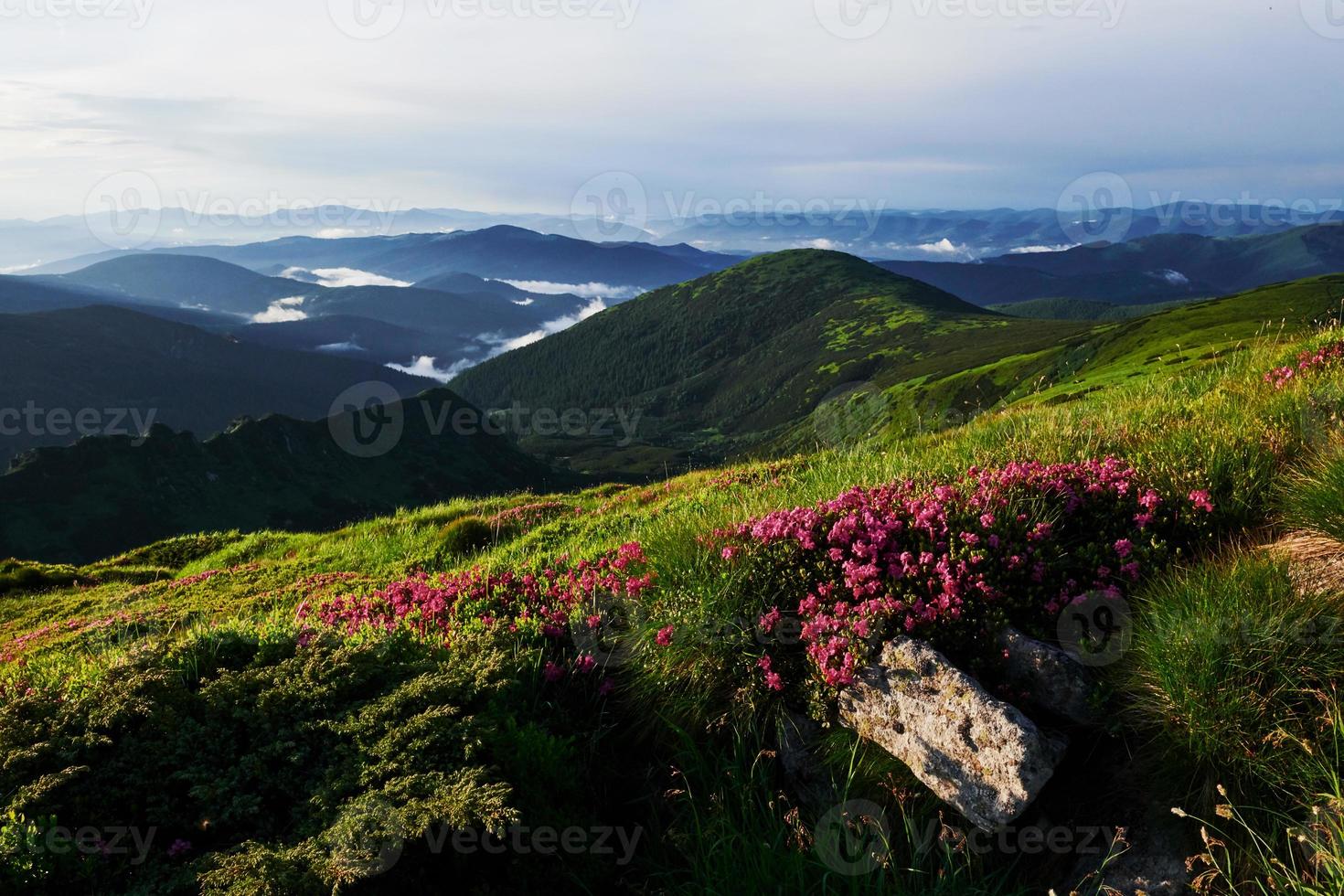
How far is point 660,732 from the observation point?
259 inches

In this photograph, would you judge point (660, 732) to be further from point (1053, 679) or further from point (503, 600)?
point (1053, 679)

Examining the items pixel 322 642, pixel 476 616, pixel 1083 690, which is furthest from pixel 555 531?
pixel 1083 690

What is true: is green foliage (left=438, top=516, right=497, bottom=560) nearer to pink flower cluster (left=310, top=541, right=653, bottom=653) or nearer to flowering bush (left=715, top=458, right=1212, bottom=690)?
pink flower cluster (left=310, top=541, right=653, bottom=653)

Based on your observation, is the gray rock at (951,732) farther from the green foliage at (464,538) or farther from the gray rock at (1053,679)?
the green foliage at (464,538)

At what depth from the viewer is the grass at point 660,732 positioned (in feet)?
16.0

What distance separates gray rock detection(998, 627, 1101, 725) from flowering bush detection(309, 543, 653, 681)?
3442 mm

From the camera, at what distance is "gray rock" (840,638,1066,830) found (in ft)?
16.9

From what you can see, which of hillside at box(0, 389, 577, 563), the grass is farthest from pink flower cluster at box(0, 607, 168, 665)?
hillside at box(0, 389, 577, 563)

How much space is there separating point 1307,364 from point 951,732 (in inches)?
341

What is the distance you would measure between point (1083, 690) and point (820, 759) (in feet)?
6.64

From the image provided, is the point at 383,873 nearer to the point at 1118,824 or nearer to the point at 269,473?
the point at 1118,824

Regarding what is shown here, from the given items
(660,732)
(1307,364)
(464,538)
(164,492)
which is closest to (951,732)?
(660,732)

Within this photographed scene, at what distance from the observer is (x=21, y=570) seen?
2212 cm

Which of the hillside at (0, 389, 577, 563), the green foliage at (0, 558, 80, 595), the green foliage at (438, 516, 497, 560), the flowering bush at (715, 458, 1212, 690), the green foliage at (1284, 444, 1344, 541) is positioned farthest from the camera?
the hillside at (0, 389, 577, 563)
